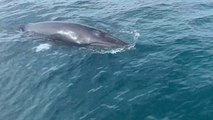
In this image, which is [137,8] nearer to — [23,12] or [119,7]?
[119,7]

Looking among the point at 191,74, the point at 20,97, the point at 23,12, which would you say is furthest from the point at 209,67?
the point at 23,12

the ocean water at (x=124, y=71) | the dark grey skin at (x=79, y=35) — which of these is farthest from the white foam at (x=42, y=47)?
the dark grey skin at (x=79, y=35)

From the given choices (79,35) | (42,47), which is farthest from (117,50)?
(42,47)

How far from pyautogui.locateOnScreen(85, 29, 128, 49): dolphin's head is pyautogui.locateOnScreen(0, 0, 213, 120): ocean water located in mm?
999

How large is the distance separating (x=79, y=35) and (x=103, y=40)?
2.18 meters

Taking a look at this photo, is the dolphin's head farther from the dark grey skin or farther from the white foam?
the white foam

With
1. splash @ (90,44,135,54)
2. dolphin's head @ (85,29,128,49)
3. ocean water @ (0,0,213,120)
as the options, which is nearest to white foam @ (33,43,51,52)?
ocean water @ (0,0,213,120)

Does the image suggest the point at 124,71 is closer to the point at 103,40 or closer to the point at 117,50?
the point at 117,50

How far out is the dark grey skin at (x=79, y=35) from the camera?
2796 centimetres

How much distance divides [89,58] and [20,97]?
5860 millimetres

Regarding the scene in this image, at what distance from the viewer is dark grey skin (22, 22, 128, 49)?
28.0 m

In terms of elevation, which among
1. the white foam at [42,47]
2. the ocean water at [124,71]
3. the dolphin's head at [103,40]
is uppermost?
the dolphin's head at [103,40]

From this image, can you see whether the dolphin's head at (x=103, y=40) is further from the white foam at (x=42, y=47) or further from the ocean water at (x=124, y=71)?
the white foam at (x=42, y=47)

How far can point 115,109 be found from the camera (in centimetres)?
2059
